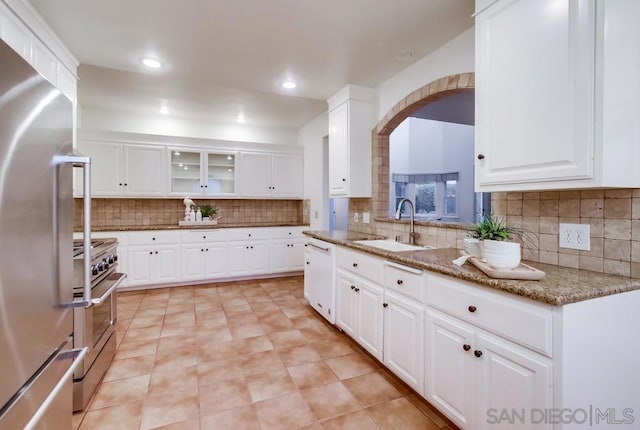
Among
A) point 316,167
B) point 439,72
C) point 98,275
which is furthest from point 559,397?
point 316,167

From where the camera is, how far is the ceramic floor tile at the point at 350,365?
2.12 meters

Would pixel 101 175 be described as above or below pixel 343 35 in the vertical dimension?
below

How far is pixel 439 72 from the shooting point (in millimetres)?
2453

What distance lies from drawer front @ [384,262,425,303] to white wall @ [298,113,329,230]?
2549 millimetres

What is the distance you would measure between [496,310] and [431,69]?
2044 millimetres

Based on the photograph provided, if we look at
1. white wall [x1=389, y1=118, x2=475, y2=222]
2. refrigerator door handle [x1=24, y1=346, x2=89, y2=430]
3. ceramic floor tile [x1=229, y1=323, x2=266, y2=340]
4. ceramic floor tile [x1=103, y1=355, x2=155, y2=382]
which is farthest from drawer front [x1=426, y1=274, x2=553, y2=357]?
white wall [x1=389, y1=118, x2=475, y2=222]

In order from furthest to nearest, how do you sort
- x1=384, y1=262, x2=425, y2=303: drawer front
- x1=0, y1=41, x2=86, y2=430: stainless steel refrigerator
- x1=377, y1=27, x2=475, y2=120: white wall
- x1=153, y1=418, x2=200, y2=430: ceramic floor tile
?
x1=377, y1=27, x2=475, y2=120: white wall → x1=384, y1=262, x2=425, y2=303: drawer front → x1=153, y1=418, x2=200, y2=430: ceramic floor tile → x1=0, y1=41, x2=86, y2=430: stainless steel refrigerator

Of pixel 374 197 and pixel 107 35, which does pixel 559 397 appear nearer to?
pixel 374 197

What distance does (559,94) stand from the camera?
1.33m

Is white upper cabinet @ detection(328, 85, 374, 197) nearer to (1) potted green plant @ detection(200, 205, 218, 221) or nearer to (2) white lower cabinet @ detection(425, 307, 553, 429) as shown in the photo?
(2) white lower cabinet @ detection(425, 307, 553, 429)

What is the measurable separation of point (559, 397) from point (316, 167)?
3.98 meters

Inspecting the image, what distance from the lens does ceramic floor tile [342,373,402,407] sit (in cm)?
184

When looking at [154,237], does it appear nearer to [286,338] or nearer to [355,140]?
[286,338]

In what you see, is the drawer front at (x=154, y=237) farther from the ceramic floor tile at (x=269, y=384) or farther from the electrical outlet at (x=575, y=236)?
the electrical outlet at (x=575, y=236)
